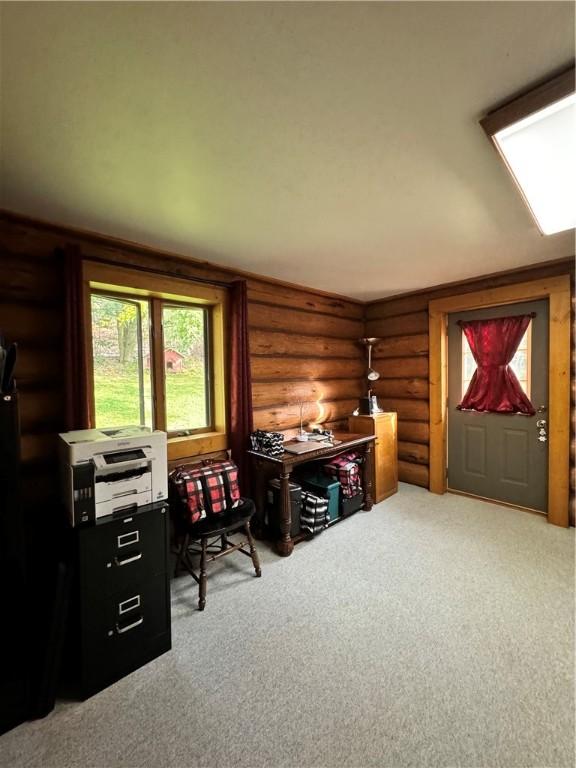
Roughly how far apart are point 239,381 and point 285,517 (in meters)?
1.25

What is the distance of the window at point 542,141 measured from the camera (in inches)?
45.6

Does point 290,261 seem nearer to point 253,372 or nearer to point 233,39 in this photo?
point 253,372

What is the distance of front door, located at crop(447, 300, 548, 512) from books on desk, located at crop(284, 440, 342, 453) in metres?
1.65

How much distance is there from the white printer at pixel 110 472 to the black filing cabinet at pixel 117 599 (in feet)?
0.23

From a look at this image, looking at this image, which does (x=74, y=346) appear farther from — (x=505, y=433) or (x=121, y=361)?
(x=505, y=433)

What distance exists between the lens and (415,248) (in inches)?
104

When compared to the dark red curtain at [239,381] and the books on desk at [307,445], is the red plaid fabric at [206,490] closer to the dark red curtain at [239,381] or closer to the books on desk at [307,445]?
the dark red curtain at [239,381]

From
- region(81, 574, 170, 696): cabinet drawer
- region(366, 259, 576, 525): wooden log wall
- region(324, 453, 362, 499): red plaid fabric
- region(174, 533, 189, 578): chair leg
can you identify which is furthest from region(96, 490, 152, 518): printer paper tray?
region(366, 259, 576, 525): wooden log wall

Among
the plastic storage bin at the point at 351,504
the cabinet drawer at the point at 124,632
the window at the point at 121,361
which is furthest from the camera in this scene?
the plastic storage bin at the point at 351,504

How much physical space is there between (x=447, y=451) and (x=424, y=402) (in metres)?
0.64

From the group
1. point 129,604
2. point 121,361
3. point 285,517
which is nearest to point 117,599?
point 129,604

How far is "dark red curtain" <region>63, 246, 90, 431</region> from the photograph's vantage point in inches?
80.4

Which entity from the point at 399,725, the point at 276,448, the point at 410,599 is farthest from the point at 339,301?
the point at 399,725

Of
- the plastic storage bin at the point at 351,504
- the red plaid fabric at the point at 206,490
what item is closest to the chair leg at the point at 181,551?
the red plaid fabric at the point at 206,490
